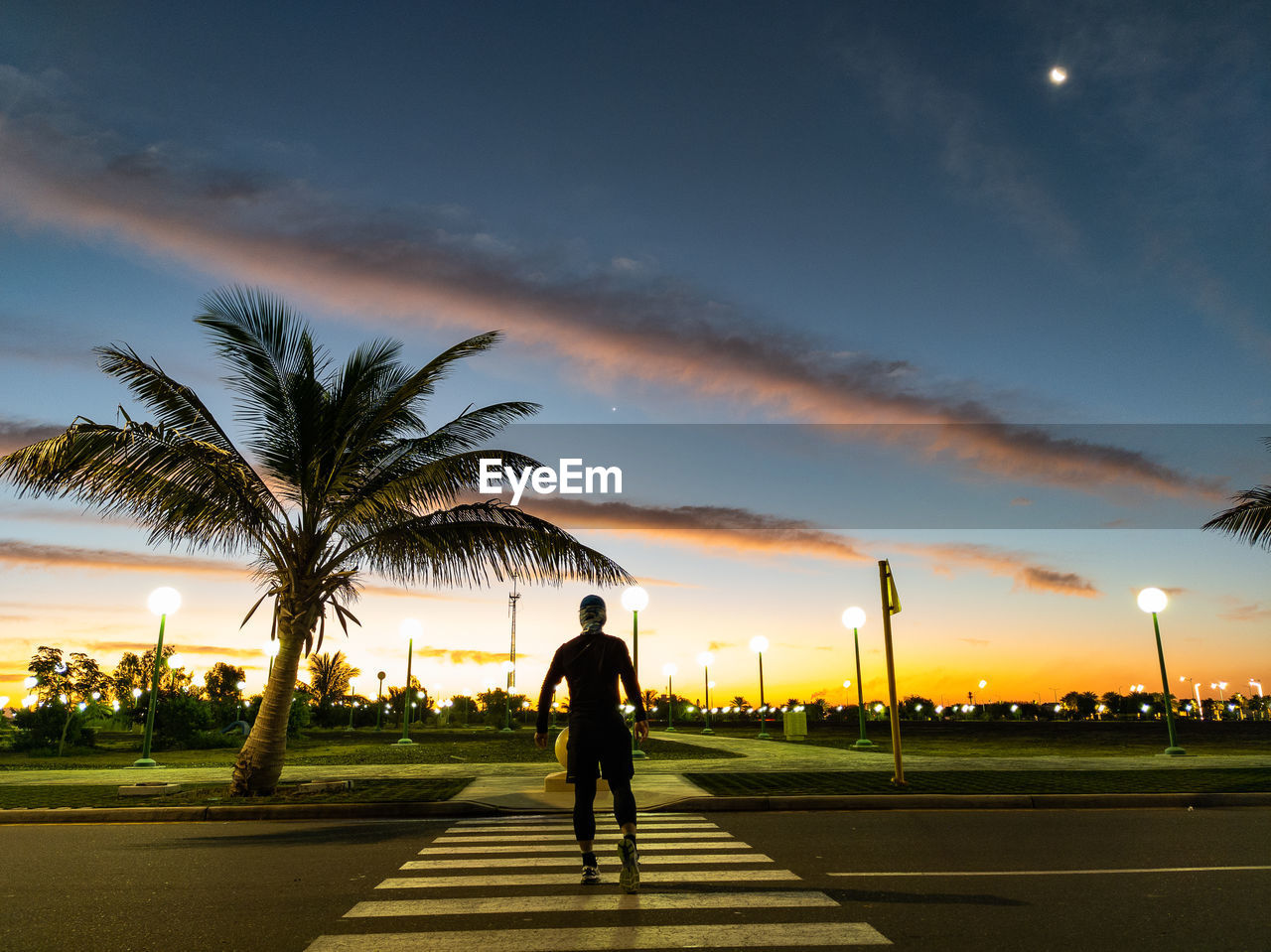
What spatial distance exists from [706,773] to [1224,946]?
11.4m

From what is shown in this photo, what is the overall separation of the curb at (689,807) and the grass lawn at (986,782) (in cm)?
42

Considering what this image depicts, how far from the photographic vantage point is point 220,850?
8.34 m

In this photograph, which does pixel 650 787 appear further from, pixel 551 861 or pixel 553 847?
pixel 551 861

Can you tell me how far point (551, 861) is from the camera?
7516mm

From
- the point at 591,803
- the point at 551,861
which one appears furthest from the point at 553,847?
the point at 591,803

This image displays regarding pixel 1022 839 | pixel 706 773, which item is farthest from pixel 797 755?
pixel 1022 839

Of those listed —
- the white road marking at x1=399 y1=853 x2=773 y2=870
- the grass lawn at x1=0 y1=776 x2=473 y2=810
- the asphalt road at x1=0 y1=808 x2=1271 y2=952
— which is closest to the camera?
the asphalt road at x1=0 y1=808 x2=1271 y2=952

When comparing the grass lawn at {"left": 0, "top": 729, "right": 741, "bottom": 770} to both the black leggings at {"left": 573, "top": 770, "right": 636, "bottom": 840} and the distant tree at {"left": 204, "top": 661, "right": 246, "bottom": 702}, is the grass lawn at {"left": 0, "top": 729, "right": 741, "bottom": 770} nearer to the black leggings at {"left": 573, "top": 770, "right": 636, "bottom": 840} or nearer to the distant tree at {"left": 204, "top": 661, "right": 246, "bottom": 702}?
the black leggings at {"left": 573, "top": 770, "right": 636, "bottom": 840}

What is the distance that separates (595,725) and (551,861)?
6.65 ft

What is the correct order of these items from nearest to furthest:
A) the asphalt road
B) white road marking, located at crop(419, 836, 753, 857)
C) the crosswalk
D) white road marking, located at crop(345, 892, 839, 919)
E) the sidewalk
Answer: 1. the crosswalk
2. the asphalt road
3. white road marking, located at crop(345, 892, 839, 919)
4. white road marking, located at crop(419, 836, 753, 857)
5. the sidewalk

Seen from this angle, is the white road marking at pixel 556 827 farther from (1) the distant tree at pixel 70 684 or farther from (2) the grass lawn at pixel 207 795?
(1) the distant tree at pixel 70 684

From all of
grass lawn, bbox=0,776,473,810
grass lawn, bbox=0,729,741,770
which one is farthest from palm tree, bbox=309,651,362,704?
grass lawn, bbox=0,776,473,810

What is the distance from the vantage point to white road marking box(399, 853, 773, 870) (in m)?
7.30

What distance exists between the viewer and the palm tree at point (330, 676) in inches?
3369
